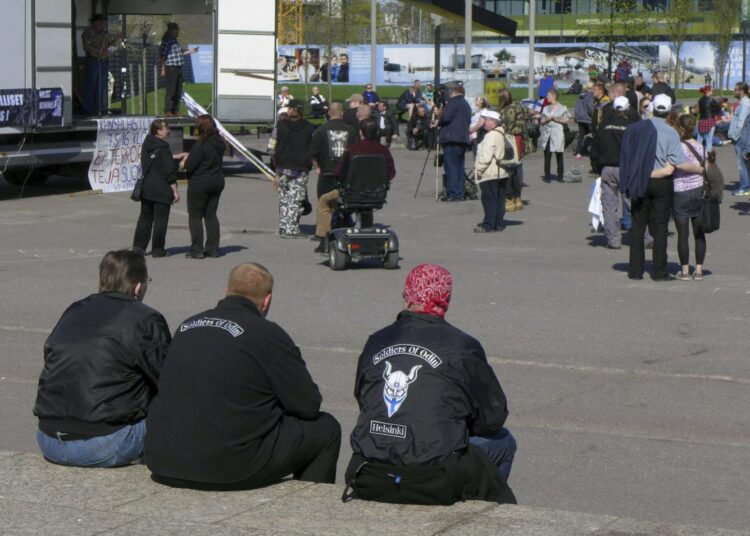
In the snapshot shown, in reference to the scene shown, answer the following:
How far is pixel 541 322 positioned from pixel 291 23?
207 feet

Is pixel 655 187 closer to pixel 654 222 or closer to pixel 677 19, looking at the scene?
pixel 654 222

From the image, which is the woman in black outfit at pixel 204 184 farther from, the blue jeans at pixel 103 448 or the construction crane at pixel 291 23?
the construction crane at pixel 291 23

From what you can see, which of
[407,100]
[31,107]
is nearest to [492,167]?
[31,107]

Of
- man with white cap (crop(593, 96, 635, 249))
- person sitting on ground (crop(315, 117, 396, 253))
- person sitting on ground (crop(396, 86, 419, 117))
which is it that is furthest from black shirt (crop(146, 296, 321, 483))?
person sitting on ground (crop(396, 86, 419, 117))

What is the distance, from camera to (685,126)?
46.5 ft

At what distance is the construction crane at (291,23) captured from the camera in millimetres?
70062

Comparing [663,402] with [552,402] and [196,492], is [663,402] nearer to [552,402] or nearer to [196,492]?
[552,402]

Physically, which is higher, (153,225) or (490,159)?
(490,159)

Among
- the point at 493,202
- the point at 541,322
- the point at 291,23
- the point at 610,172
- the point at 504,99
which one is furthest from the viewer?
the point at 291,23

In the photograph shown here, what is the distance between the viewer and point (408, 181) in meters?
25.4

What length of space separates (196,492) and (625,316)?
7.26m

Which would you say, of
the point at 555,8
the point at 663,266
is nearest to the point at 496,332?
the point at 663,266

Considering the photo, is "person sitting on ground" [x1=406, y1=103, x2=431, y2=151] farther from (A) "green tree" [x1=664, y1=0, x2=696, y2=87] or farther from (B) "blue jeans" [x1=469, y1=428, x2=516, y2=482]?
(B) "blue jeans" [x1=469, y1=428, x2=516, y2=482]

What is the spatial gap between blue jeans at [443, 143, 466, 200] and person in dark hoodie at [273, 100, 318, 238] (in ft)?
16.2
